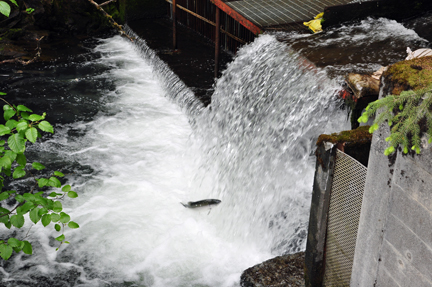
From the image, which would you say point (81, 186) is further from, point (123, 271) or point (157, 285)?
point (157, 285)

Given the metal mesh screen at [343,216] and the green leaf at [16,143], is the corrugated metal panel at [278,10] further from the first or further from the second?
the green leaf at [16,143]

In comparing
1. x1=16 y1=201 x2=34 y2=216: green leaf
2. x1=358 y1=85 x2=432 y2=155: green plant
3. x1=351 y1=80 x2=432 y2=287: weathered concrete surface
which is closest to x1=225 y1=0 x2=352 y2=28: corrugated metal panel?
x1=351 y1=80 x2=432 y2=287: weathered concrete surface

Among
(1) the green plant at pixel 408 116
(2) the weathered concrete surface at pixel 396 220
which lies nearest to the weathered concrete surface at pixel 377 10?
(2) the weathered concrete surface at pixel 396 220

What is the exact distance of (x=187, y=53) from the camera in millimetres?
10305

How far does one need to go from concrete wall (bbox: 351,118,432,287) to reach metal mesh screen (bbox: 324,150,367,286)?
152 mm

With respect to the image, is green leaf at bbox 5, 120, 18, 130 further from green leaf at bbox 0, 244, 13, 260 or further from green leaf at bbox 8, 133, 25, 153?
green leaf at bbox 0, 244, 13, 260

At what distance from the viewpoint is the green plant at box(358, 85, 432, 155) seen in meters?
2.19

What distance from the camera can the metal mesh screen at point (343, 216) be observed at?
3137 mm

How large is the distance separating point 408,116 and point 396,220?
776 millimetres

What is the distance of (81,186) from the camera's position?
21.3ft

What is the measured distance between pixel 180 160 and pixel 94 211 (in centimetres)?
185

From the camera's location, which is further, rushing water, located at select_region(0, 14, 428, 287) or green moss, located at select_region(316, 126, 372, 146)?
rushing water, located at select_region(0, 14, 428, 287)

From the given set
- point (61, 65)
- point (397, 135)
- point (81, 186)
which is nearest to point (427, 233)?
point (397, 135)

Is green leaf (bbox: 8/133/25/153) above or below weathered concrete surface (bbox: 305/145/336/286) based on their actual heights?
above
